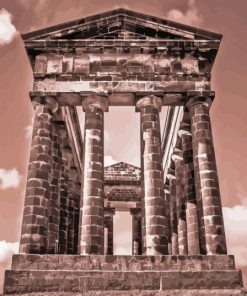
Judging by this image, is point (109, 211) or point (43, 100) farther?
point (109, 211)

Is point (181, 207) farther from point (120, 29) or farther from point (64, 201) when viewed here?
point (120, 29)

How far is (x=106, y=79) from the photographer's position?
2003 centimetres

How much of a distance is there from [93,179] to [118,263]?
4185 millimetres

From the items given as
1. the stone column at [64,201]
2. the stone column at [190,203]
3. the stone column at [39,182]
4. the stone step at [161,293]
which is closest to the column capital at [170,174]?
the stone column at [190,203]

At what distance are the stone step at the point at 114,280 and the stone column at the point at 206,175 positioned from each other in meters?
1.46

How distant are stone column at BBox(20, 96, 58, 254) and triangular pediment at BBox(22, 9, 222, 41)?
150 inches

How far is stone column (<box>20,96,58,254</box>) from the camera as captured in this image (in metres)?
16.6

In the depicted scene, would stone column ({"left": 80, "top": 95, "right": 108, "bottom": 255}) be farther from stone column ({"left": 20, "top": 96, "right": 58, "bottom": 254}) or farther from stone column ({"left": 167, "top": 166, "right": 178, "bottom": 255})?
stone column ({"left": 167, "top": 166, "right": 178, "bottom": 255})

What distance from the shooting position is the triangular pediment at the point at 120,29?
20500 mm

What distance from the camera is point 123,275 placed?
1508 cm

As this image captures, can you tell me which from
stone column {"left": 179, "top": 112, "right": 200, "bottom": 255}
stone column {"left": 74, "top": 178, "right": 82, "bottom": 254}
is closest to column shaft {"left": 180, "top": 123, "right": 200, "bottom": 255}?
stone column {"left": 179, "top": 112, "right": 200, "bottom": 255}

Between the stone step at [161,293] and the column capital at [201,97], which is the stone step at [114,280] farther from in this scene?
the column capital at [201,97]

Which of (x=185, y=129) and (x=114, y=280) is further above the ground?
(x=185, y=129)

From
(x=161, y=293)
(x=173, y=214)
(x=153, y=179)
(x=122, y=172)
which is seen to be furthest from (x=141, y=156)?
(x=122, y=172)
